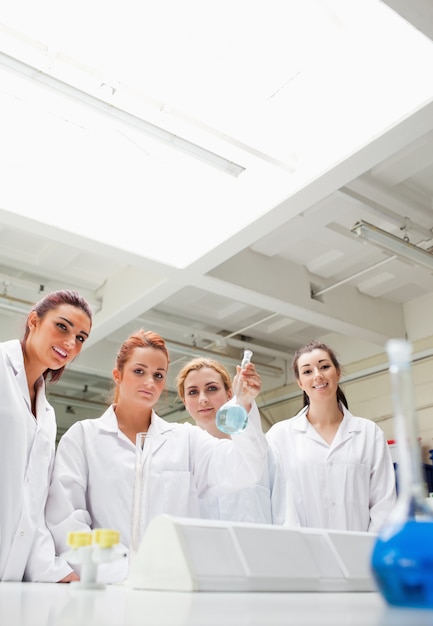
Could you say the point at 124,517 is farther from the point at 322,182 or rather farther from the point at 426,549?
the point at 322,182

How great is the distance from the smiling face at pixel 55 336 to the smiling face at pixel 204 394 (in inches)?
22.6

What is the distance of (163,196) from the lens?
378cm

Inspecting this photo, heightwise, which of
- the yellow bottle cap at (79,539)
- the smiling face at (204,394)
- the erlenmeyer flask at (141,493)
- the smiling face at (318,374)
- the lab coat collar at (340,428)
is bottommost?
the yellow bottle cap at (79,539)

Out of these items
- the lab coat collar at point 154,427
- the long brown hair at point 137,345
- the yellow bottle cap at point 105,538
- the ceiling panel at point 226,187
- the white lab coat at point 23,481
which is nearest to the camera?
the yellow bottle cap at point 105,538

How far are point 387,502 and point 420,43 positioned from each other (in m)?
1.96

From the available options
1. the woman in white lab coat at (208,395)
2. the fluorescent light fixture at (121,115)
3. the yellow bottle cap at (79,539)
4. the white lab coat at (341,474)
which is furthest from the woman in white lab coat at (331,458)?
the yellow bottle cap at (79,539)

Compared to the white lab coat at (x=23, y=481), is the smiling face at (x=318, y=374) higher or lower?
higher

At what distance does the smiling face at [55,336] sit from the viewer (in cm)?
201

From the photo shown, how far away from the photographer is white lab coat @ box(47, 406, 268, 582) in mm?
1677

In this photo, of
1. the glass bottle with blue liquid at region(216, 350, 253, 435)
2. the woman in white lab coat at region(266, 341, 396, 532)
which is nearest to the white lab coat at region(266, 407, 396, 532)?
the woman in white lab coat at region(266, 341, 396, 532)

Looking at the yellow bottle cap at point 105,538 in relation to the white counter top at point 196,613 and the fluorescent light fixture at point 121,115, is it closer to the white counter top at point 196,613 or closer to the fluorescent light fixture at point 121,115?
the white counter top at point 196,613

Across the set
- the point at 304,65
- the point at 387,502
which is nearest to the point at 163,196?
the point at 304,65

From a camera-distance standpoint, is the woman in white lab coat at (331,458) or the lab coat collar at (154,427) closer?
the lab coat collar at (154,427)

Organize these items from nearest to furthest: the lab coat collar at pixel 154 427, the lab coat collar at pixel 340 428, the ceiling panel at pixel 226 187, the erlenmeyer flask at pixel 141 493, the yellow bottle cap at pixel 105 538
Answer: the yellow bottle cap at pixel 105 538
the erlenmeyer flask at pixel 141 493
the lab coat collar at pixel 154 427
the lab coat collar at pixel 340 428
the ceiling panel at pixel 226 187
